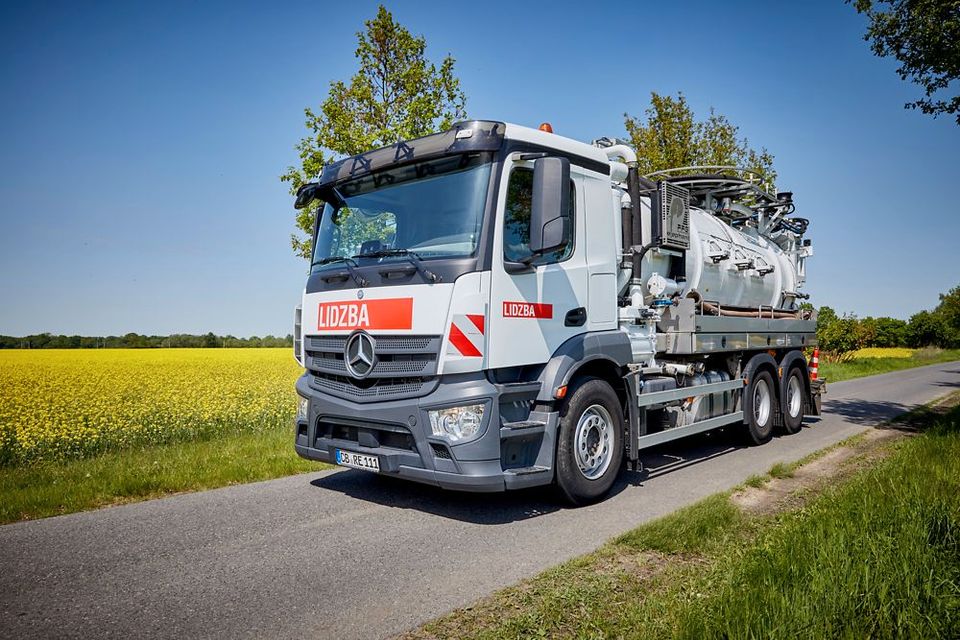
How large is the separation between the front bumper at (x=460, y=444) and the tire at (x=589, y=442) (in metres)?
0.21

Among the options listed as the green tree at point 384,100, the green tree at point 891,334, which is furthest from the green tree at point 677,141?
the green tree at point 891,334

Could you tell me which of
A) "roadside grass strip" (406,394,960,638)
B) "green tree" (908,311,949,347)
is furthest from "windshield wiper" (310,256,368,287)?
"green tree" (908,311,949,347)

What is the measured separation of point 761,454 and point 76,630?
7.21 metres

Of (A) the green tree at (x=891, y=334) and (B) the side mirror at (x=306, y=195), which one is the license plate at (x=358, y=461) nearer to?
(B) the side mirror at (x=306, y=195)

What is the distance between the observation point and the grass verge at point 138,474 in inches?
A: 200

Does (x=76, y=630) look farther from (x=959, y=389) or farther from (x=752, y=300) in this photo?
(x=959, y=389)

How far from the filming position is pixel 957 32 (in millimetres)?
8344

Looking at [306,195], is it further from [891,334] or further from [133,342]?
[891,334]

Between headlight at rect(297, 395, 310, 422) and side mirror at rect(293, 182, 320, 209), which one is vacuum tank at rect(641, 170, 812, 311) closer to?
side mirror at rect(293, 182, 320, 209)

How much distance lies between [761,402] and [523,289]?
5345 mm

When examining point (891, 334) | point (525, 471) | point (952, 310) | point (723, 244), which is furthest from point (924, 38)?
point (952, 310)

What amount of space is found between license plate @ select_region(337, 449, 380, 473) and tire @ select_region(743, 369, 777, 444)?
5.33 meters

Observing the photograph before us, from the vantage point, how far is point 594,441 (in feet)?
17.4

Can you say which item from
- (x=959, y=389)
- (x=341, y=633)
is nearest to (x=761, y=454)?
(x=341, y=633)
